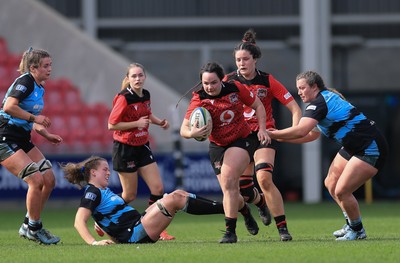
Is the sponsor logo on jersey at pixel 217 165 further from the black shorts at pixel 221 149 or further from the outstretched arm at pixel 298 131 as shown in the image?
the outstretched arm at pixel 298 131

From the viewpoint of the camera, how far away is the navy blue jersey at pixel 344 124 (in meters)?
10.0

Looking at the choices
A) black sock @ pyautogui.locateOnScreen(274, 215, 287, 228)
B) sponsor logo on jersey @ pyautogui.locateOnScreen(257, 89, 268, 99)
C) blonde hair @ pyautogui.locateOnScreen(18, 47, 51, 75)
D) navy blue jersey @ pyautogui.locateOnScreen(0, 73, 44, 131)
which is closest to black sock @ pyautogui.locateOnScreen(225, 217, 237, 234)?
black sock @ pyautogui.locateOnScreen(274, 215, 287, 228)

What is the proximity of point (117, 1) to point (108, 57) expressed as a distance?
5.42 metres

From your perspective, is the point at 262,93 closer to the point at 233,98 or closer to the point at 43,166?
the point at 233,98

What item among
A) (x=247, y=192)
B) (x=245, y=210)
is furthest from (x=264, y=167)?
(x=247, y=192)

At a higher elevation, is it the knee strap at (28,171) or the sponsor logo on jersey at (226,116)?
the sponsor logo on jersey at (226,116)

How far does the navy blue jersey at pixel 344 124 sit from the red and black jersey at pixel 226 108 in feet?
1.97

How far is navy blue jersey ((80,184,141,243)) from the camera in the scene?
968 centimetres

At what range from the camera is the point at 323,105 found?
9961mm

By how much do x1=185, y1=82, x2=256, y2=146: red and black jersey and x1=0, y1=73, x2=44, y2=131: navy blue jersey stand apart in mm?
1504

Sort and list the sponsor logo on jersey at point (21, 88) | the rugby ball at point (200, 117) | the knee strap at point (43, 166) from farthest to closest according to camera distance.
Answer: the knee strap at point (43, 166), the sponsor logo on jersey at point (21, 88), the rugby ball at point (200, 117)

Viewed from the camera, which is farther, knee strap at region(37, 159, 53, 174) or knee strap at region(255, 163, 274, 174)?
knee strap at region(255, 163, 274, 174)

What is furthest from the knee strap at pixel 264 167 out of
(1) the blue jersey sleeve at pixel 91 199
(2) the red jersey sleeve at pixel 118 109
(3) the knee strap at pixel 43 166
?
(3) the knee strap at pixel 43 166

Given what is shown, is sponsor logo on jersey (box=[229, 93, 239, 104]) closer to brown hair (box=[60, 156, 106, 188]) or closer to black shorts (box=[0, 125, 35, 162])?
brown hair (box=[60, 156, 106, 188])
